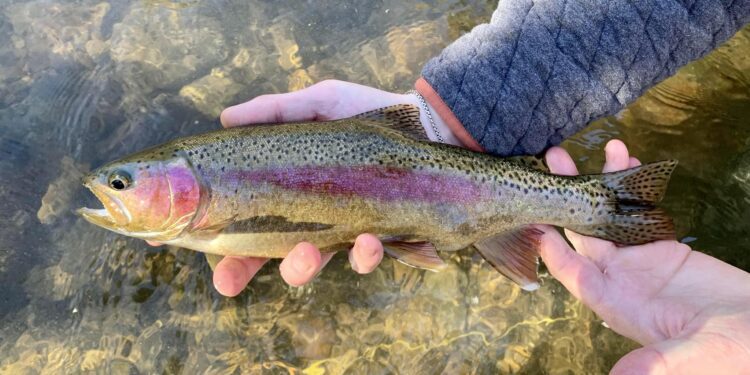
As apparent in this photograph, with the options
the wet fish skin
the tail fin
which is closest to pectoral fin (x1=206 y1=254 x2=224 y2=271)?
the wet fish skin

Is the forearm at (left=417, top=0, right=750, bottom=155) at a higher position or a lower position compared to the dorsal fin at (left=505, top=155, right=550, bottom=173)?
higher

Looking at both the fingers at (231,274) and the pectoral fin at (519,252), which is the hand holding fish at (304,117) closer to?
the fingers at (231,274)

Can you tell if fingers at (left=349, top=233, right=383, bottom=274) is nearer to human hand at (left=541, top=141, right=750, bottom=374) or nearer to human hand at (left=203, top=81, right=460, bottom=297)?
human hand at (left=203, top=81, right=460, bottom=297)

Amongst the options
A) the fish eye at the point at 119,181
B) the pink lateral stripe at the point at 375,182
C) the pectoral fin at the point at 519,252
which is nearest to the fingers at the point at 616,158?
the pectoral fin at the point at 519,252

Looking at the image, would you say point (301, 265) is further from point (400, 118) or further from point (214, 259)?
point (400, 118)

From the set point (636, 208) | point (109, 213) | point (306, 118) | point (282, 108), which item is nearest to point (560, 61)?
point (636, 208)

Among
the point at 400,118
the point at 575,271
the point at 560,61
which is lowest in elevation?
the point at 575,271

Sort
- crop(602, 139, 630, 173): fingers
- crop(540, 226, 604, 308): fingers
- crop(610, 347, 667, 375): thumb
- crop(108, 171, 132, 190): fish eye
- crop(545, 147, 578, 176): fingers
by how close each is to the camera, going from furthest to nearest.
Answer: crop(545, 147, 578, 176): fingers → crop(602, 139, 630, 173): fingers → crop(540, 226, 604, 308): fingers → crop(108, 171, 132, 190): fish eye → crop(610, 347, 667, 375): thumb
